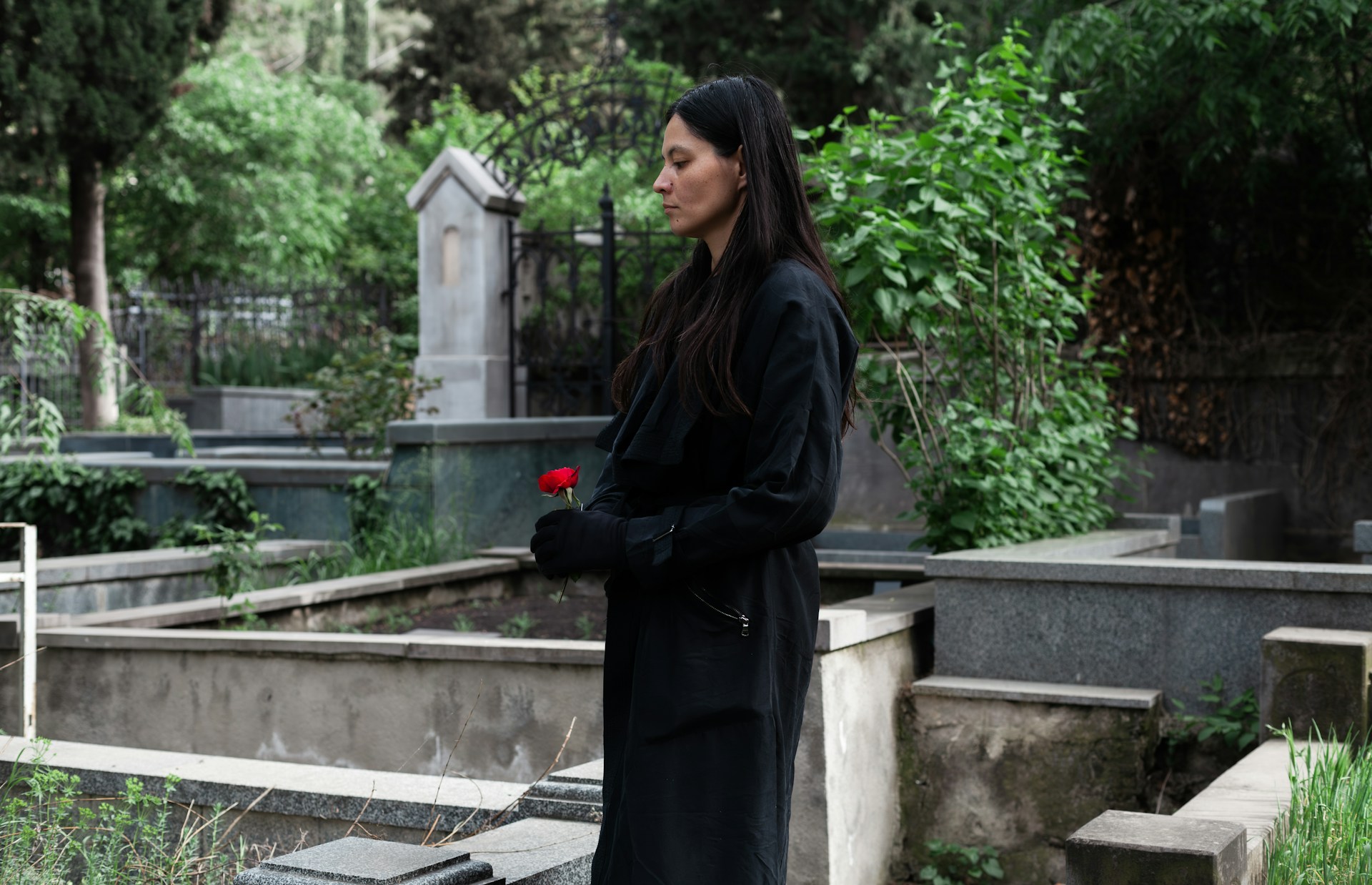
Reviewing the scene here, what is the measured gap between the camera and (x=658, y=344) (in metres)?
2.54

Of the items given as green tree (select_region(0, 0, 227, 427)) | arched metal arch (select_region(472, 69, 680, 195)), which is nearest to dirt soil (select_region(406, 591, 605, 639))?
arched metal arch (select_region(472, 69, 680, 195))

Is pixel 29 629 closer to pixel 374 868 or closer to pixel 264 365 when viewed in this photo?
pixel 374 868

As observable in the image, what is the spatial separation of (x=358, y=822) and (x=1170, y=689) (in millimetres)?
3209

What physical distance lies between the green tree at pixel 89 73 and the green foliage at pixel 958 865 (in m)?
13.4

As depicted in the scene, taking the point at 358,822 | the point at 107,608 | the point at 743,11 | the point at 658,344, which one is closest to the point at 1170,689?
the point at 358,822

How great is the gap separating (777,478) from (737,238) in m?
0.47

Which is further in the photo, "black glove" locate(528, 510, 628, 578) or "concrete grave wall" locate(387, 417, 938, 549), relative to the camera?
"concrete grave wall" locate(387, 417, 938, 549)

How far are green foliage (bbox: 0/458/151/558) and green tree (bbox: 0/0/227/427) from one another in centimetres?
642

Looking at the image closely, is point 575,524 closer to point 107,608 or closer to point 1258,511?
point 107,608

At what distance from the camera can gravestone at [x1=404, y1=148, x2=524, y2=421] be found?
12.4 metres

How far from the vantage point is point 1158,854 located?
2.97 meters

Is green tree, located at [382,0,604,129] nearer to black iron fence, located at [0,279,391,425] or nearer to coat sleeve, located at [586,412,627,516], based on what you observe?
black iron fence, located at [0,279,391,425]

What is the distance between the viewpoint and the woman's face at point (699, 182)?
2.44m

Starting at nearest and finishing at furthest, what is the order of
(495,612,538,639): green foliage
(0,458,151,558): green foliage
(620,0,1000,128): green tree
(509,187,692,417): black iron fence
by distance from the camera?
(495,612,538,639): green foliage, (0,458,151,558): green foliage, (509,187,692,417): black iron fence, (620,0,1000,128): green tree
